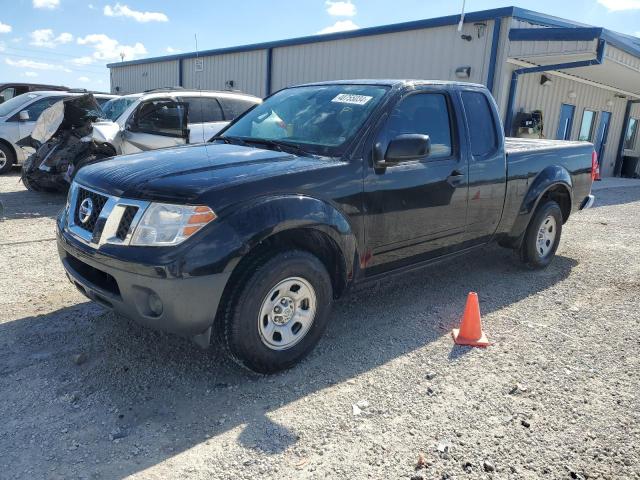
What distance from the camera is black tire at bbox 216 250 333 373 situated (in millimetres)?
2963

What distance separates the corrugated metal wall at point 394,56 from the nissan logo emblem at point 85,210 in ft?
36.2

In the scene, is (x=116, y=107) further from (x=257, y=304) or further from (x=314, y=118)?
(x=257, y=304)

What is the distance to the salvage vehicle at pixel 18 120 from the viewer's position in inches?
428

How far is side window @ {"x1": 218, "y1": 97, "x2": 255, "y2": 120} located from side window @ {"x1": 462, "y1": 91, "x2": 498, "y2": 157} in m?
5.27

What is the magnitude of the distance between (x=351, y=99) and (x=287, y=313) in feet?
5.79

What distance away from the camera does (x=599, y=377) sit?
348cm

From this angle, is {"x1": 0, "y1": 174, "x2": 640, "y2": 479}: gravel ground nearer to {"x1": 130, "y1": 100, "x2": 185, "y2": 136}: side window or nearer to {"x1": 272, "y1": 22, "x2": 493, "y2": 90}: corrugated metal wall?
{"x1": 130, "y1": 100, "x2": 185, "y2": 136}: side window

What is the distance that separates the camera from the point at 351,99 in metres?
3.95

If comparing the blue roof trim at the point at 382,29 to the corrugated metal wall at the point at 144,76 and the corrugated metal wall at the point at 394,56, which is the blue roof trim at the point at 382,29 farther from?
the corrugated metal wall at the point at 144,76

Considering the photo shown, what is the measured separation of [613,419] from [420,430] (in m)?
1.18

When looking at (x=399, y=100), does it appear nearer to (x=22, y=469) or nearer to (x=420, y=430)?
(x=420, y=430)

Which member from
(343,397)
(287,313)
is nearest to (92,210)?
(287,313)

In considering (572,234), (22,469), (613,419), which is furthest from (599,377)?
(572,234)

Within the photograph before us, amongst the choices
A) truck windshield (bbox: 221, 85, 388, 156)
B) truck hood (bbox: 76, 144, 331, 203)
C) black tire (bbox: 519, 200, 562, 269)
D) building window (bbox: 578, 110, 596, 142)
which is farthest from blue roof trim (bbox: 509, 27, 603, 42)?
truck hood (bbox: 76, 144, 331, 203)
